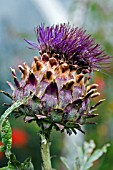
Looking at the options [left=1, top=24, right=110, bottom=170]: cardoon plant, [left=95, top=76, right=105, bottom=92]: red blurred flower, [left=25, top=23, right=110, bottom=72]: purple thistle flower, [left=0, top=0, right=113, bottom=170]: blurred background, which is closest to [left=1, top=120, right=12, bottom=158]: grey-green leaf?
[left=1, top=24, right=110, bottom=170]: cardoon plant

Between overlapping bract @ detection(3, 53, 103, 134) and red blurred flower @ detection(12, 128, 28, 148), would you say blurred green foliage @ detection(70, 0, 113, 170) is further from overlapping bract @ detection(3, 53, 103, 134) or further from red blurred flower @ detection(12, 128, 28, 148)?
overlapping bract @ detection(3, 53, 103, 134)

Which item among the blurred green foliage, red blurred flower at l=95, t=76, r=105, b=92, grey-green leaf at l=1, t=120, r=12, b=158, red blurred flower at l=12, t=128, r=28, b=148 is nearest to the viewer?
grey-green leaf at l=1, t=120, r=12, b=158

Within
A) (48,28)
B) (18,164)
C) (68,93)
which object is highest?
(48,28)

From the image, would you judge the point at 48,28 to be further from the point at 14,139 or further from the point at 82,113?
the point at 14,139

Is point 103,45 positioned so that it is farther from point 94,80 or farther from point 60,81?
point 60,81

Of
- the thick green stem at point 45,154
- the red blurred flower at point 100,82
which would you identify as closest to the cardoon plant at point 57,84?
the thick green stem at point 45,154

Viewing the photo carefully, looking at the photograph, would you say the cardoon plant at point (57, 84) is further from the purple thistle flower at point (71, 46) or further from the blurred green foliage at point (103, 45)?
the blurred green foliage at point (103, 45)

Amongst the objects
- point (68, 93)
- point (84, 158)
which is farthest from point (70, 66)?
point (84, 158)

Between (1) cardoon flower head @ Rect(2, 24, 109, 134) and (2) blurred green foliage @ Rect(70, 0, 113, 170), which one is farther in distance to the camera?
(2) blurred green foliage @ Rect(70, 0, 113, 170)

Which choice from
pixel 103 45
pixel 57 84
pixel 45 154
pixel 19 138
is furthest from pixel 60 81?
pixel 19 138
